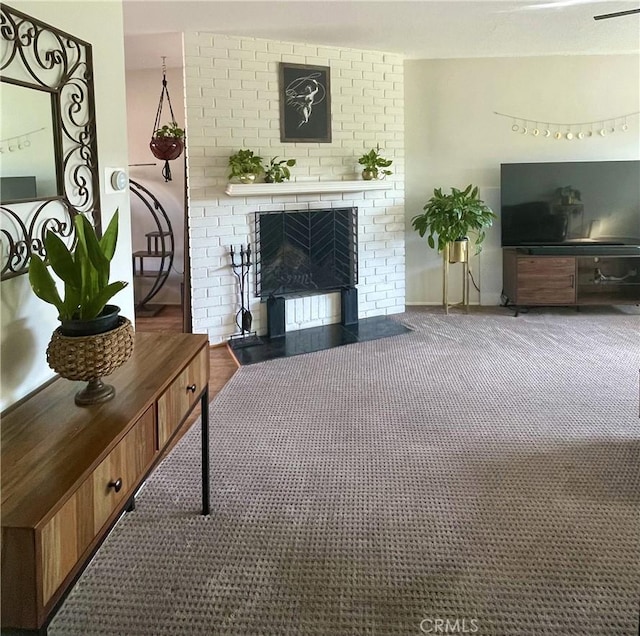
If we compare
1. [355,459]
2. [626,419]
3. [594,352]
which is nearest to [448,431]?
[355,459]

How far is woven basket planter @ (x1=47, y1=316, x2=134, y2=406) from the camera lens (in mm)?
1476

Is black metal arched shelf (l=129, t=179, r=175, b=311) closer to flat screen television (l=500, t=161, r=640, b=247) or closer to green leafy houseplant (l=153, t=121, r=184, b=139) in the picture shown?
green leafy houseplant (l=153, t=121, r=184, b=139)

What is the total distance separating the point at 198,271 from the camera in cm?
465

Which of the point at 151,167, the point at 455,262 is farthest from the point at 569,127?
the point at 151,167

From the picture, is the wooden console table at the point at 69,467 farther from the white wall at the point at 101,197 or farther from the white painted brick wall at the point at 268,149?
the white painted brick wall at the point at 268,149

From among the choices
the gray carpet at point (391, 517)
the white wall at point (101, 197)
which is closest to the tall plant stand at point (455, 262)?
the gray carpet at point (391, 517)

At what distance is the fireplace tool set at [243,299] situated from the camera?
15.5ft

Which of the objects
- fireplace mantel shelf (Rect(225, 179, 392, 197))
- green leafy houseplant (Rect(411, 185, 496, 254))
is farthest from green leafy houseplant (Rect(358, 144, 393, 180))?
green leafy houseplant (Rect(411, 185, 496, 254))

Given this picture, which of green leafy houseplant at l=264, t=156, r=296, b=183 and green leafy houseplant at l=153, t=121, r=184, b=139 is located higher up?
green leafy houseplant at l=153, t=121, r=184, b=139

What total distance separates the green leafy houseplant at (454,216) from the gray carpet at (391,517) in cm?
176

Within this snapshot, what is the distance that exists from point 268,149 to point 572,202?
109 inches

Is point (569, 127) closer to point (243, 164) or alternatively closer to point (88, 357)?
point (243, 164)

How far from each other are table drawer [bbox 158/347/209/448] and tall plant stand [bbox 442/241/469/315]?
3683 mm

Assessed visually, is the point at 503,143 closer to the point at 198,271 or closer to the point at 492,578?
the point at 198,271
